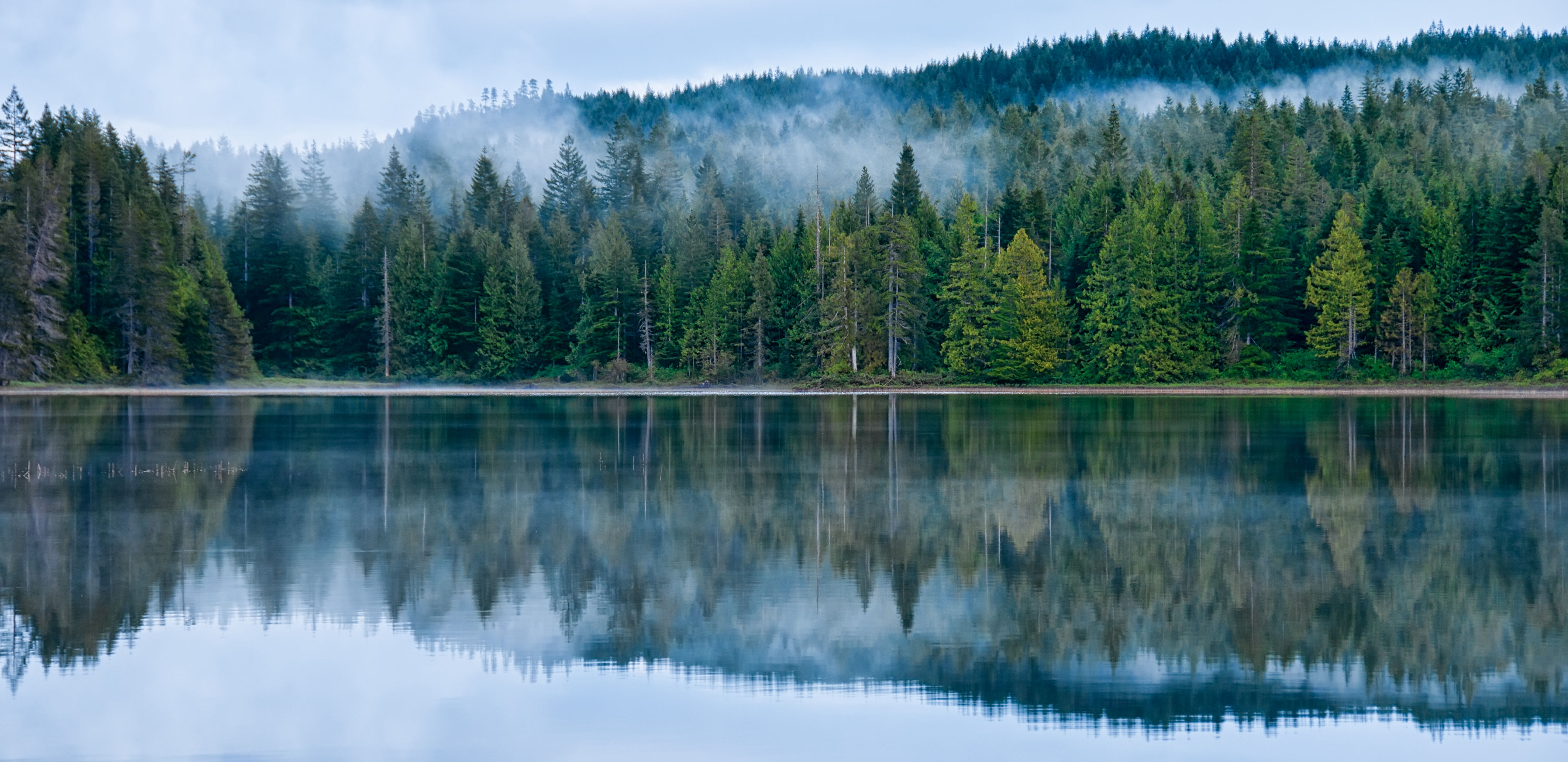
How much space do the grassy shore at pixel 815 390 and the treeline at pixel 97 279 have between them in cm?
213

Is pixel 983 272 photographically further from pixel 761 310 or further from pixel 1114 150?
pixel 1114 150

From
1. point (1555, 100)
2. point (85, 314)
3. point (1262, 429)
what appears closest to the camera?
point (1262, 429)

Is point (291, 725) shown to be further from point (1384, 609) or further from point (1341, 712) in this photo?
point (1384, 609)

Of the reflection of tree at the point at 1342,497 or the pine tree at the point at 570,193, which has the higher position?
the pine tree at the point at 570,193

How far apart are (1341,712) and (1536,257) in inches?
3053

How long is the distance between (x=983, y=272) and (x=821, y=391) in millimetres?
14891

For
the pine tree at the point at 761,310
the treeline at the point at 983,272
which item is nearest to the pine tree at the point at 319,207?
the treeline at the point at 983,272

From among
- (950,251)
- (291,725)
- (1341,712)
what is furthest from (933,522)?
(950,251)

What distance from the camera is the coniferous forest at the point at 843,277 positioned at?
81.3 metres

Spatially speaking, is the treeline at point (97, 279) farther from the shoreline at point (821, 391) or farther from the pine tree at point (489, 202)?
the pine tree at point (489, 202)

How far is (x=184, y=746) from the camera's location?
10.2m

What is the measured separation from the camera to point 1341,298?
270 feet

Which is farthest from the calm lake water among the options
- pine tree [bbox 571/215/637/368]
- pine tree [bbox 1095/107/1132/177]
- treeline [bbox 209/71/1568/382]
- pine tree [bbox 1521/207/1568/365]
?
pine tree [bbox 1095/107/1132/177]

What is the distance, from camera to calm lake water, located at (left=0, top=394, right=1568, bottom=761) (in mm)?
10508
